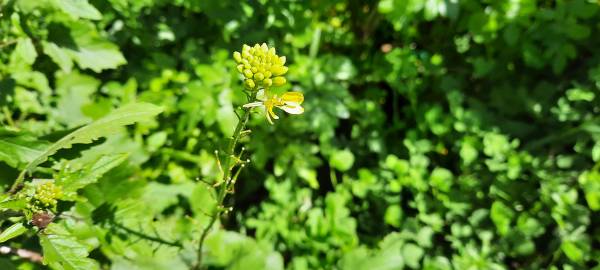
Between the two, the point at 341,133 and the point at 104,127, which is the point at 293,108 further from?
the point at 341,133

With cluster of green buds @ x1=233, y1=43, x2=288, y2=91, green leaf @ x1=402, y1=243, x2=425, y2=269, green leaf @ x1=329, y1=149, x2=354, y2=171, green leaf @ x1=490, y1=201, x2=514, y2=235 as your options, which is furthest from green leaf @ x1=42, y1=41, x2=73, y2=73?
green leaf @ x1=490, y1=201, x2=514, y2=235

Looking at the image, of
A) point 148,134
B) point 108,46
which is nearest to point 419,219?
point 148,134

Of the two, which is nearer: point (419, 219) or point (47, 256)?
point (47, 256)

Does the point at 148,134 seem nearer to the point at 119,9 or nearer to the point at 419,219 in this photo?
the point at 119,9

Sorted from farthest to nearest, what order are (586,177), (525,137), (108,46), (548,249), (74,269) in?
(525,137) → (548,249) → (586,177) → (108,46) → (74,269)

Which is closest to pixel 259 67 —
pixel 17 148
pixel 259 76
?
pixel 259 76

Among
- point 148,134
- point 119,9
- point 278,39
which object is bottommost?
point 148,134
